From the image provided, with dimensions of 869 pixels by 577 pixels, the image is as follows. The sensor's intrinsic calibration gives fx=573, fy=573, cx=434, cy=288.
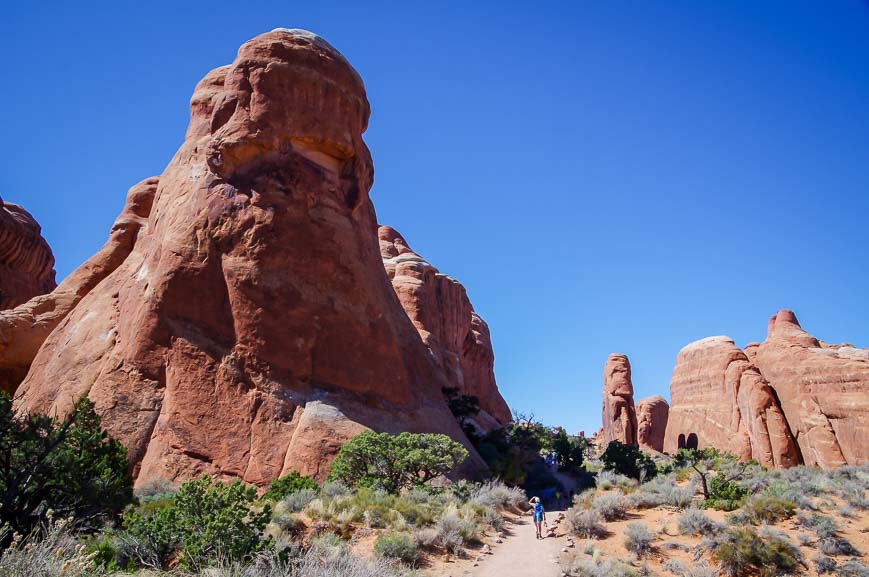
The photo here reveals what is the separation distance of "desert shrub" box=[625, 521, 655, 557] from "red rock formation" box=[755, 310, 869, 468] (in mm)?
22288

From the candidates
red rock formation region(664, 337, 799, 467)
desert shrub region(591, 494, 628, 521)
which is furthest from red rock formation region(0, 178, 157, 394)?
red rock formation region(664, 337, 799, 467)

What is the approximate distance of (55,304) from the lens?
88.8 feet

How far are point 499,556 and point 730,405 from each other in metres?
29.8

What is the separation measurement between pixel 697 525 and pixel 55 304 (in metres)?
28.1

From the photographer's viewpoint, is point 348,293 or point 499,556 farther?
point 348,293

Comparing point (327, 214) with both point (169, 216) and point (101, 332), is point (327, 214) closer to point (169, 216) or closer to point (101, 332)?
point (169, 216)

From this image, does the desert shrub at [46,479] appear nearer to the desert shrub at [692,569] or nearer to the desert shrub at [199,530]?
the desert shrub at [199,530]

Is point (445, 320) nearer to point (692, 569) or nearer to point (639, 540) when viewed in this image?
point (639, 540)

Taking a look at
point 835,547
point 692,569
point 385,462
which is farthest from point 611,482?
point 385,462

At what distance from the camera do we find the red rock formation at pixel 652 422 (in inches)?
2303

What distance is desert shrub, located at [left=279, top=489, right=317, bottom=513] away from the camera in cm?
1409

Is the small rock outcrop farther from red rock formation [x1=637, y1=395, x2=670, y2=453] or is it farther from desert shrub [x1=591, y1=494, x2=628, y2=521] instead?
desert shrub [x1=591, y1=494, x2=628, y2=521]

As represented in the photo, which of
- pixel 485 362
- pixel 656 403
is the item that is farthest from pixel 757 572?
pixel 656 403

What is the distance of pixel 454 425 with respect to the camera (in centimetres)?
2425
